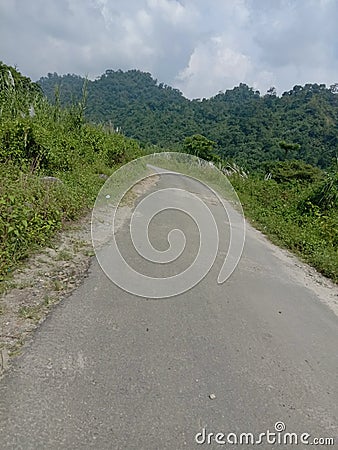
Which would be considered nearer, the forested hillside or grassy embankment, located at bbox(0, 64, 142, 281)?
grassy embankment, located at bbox(0, 64, 142, 281)

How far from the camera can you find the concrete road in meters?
1.83

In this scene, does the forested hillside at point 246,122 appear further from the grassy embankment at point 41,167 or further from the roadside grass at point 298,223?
the roadside grass at point 298,223

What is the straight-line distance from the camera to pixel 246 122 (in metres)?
35.6

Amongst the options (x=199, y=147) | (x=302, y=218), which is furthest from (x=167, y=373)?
(x=199, y=147)

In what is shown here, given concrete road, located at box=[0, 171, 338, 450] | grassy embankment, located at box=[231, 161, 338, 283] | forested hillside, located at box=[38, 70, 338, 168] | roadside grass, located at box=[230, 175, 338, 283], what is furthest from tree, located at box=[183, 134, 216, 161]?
concrete road, located at box=[0, 171, 338, 450]

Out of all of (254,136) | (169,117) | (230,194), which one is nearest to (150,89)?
(169,117)

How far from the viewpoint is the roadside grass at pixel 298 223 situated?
18.8 ft

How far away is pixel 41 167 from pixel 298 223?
5742mm

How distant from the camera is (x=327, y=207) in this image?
7930 mm

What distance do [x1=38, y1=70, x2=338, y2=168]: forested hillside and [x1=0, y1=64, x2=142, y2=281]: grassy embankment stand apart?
824 cm

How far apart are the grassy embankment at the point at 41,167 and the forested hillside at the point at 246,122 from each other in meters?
8.24

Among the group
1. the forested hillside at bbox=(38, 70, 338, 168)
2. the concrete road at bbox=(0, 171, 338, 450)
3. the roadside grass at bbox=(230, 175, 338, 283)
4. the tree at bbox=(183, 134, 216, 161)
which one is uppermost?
the forested hillside at bbox=(38, 70, 338, 168)

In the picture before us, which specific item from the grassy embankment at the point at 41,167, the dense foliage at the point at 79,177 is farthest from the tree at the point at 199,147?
the grassy embankment at the point at 41,167

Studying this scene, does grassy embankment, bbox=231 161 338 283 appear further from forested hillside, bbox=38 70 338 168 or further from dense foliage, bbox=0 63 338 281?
forested hillside, bbox=38 70 338 168
